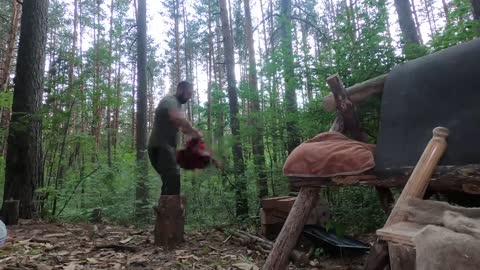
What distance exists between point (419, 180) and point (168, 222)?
3246 mm

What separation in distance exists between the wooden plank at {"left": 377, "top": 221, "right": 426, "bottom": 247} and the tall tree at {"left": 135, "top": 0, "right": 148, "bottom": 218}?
7.44 metres

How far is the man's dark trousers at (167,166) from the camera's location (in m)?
4.45

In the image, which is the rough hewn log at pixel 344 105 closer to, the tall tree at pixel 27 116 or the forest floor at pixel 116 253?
the forest floor at pixel 116 253

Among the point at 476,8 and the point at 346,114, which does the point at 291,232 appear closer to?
the point at 346,114

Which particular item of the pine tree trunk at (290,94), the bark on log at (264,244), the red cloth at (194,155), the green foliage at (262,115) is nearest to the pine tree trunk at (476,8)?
the green foliage at (262,115)

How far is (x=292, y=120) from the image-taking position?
21.1 feet

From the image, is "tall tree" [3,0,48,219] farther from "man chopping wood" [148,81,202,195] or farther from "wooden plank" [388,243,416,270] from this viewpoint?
"wooden plank" [388,243,416,270]

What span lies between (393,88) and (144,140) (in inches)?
323

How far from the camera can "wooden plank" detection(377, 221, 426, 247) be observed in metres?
1.55

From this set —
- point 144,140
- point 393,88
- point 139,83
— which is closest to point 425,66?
point 393,88

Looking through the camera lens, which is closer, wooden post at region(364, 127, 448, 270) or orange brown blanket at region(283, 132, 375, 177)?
wooden post at region(364, 127, 448, 270)

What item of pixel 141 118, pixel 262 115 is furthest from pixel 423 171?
pixel 141 118

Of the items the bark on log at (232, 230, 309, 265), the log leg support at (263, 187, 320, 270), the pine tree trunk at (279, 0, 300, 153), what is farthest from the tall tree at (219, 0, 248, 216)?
the log leg support at (263, 187, 320, 270)

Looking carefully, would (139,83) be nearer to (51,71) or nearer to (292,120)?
(51,71)
